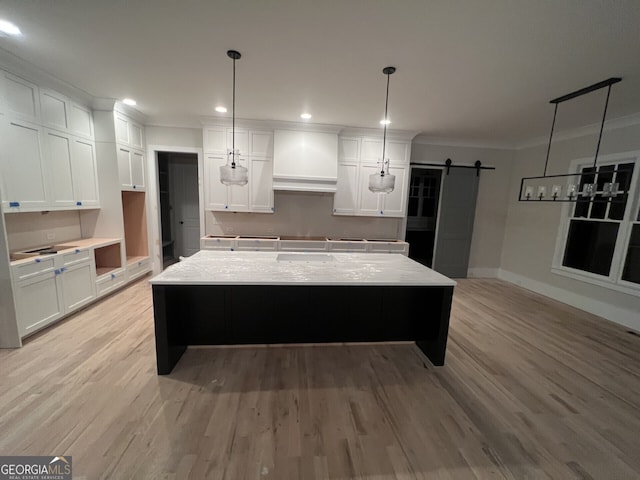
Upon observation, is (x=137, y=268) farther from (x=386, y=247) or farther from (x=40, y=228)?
(x=386, y=247)

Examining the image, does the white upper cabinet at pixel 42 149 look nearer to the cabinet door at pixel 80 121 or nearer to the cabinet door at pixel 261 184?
the cabinet door at pixel 80 121

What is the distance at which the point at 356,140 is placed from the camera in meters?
4.27

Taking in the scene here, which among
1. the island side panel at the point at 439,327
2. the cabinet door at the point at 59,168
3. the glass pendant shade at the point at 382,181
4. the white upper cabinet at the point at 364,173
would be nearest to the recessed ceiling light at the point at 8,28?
the cabinet door at the point at 59,168

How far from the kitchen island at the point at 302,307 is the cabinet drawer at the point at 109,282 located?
181cm

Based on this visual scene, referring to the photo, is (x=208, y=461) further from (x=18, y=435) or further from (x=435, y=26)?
(x=435, y=26)

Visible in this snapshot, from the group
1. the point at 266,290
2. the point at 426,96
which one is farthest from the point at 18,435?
the point at 426,96

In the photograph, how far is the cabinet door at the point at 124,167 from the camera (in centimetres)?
358

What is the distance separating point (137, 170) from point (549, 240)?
6.57 m

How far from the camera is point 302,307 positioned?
7.71 ft

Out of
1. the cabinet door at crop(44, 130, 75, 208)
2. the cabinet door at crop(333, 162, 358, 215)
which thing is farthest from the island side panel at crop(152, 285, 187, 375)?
the cabinet door at crop(333, 162, 358, 215)

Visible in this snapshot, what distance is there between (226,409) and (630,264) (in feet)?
15.9

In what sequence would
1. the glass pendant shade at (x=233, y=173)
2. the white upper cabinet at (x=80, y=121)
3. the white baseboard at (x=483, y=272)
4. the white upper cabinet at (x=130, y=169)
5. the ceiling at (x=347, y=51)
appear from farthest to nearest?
the white baseboard at (x=483, y=272)
the white upper cabinet at (x=130, y=169)
the white upper cabinet at (x=80, y=121)
the glass pendant shade at (x=233, y=173)
the ceiling at (x=347, y=51)

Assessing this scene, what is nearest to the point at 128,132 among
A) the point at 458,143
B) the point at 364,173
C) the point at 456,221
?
the point at 364,173

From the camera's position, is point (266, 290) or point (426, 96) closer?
A: point (266, 290)
